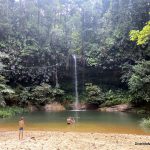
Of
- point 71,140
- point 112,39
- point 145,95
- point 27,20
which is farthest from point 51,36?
point 71,140

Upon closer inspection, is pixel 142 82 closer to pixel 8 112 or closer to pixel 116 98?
pixel 116 98

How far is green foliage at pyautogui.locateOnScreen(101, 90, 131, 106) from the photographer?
31559 mm

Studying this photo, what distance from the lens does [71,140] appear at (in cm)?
1205

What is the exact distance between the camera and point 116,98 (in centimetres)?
3238

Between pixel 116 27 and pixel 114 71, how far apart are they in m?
6.85

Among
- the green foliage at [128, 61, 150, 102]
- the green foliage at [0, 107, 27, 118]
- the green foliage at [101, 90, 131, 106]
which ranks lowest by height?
the green foliage at [0, 107, 27, 118]

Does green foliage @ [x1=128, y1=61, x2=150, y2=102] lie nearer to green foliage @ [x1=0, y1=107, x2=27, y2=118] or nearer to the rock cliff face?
the rock cliff face

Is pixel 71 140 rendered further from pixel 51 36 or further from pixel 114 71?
pixel 51 36

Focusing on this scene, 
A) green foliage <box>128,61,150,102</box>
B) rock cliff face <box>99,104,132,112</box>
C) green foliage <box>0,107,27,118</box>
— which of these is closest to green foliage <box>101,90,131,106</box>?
rock cliff face <box>99,104,132,112</box>

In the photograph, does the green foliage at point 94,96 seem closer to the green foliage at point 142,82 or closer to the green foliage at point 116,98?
the green foliage at point 116,98

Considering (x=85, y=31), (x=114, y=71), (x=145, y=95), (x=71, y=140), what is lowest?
(x=71, y=140)

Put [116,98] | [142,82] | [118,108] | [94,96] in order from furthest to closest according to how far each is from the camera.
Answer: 1. [94,96]
2. [116,98]
3. [118,108]
4. [142,82]

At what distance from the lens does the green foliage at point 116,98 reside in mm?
31559

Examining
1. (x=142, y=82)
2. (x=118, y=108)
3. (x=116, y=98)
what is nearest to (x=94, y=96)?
(x=116, y=98)
